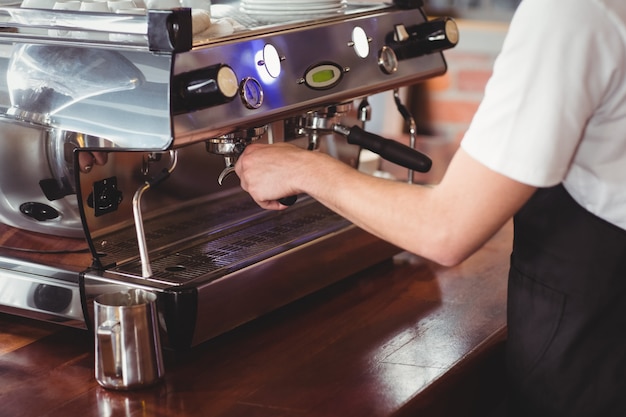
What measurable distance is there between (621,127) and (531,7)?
0.55 ft

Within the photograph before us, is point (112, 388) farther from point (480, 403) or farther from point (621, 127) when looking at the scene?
point (621, 127)

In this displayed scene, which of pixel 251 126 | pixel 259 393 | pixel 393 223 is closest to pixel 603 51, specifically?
pixel 393 223

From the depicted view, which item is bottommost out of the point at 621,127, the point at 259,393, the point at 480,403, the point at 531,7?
the point at 480,403

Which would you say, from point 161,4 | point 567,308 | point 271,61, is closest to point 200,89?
point 271,61

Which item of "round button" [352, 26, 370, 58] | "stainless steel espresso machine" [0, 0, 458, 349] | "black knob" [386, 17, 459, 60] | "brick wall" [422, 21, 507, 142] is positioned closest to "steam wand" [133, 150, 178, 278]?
"stainless steel espresso machine" [0, 0, 458, 349]

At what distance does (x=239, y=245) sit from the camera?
1314 mm

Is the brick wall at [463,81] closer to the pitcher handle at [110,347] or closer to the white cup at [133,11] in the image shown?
the white cup at [133,11]

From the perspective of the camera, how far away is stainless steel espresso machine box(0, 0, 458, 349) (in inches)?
41.2

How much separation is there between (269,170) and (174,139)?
0.18m

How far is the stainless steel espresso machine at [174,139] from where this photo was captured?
1047 millimetres

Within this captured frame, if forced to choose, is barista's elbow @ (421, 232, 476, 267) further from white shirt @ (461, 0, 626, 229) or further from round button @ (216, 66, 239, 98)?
round button @ (216, 66, 239, 98)

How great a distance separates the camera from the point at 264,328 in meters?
1.29

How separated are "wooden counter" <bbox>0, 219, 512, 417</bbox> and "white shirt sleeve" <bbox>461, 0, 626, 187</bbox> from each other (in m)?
0.32

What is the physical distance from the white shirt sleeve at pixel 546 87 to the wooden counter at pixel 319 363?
1.05ft
